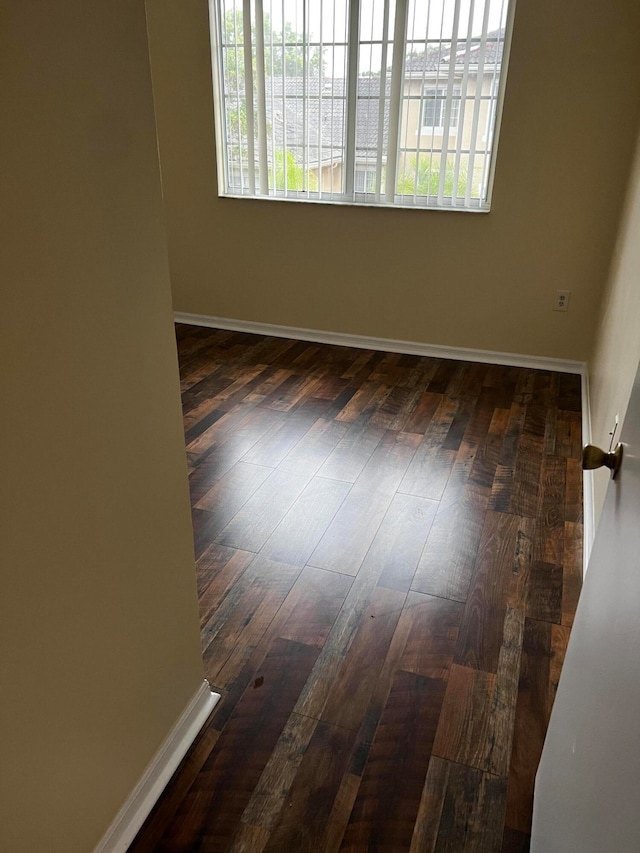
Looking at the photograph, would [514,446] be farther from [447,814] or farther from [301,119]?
[301,119]

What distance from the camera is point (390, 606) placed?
75.6 inches

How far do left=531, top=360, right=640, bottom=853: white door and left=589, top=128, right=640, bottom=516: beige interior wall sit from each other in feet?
2.65

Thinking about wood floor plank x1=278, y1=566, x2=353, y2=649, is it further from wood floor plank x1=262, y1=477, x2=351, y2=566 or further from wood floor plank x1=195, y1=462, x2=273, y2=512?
wood floor plank x1=195, y1=462, x2=273, y2=512

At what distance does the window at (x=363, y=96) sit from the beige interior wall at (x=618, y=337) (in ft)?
2.98

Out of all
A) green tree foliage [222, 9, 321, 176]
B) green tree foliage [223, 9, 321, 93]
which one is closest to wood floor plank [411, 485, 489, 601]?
green tree foliage [222, 9, 321, 176]

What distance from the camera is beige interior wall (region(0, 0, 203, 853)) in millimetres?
787

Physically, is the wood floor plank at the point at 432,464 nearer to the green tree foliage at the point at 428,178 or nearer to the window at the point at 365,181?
the green tree foliage at the point at 428,178

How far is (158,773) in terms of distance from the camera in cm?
138

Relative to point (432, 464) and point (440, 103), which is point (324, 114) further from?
point (432, 464)

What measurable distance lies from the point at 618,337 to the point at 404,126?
1832 mm

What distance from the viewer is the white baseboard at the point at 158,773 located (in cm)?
124

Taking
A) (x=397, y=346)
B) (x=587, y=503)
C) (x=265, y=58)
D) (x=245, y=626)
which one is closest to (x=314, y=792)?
(x=245, y=626)

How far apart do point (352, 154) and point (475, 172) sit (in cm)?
71

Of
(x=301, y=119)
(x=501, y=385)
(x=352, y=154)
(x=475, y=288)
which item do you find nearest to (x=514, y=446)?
(x=501, y=385)
